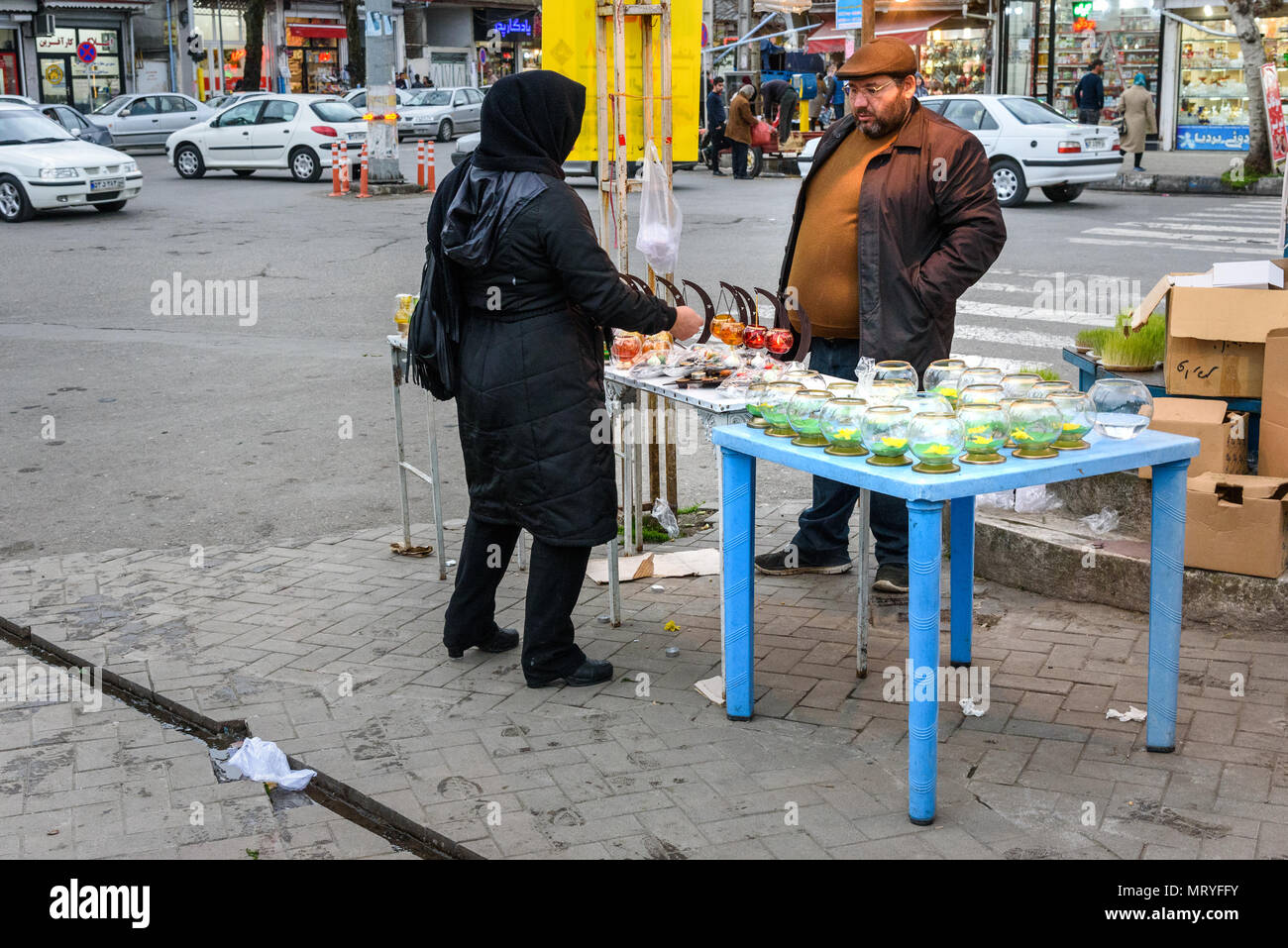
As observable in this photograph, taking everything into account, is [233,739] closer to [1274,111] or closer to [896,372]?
[896,372]

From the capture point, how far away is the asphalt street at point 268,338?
691cm

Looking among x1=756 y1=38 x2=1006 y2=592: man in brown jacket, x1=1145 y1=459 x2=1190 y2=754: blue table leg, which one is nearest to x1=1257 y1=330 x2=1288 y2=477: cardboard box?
x1=756 y1=38 x2=1006 y2=592: man in brown jacket

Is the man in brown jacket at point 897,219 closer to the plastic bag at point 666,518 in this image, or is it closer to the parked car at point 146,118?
the plastic bag at point 666,518

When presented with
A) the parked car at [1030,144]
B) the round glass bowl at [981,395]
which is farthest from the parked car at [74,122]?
the round glass bowl at [981,395]

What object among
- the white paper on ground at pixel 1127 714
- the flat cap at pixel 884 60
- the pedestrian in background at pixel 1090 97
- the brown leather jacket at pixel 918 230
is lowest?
the white paper on ground at pixel 1127 714

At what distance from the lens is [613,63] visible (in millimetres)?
5859

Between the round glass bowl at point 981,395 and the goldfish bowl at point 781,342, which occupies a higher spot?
the goldfish bowl at point 781,342

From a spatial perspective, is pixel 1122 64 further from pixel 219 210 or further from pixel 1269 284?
pixel 1269 284

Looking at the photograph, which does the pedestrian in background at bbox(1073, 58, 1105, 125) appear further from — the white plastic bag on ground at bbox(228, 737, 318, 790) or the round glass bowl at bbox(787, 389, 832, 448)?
the white plastic bag on ground at bbox(228, 737, 318, 790)

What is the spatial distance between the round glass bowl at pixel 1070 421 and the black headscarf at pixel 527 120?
5.59ft

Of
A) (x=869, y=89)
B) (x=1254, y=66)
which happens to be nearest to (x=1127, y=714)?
(x=869, y=89)

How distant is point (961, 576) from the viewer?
14.9ft

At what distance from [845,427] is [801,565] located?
1.97m
